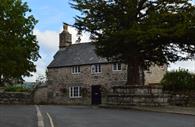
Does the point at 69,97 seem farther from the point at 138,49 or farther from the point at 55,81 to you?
the point at 138,49

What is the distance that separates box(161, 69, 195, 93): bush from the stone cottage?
43.5 ft

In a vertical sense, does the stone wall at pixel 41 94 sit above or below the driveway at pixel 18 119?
above

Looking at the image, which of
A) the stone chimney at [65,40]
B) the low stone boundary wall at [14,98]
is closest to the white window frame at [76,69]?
the stone chimney at [65,40]

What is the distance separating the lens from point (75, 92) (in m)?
62.1

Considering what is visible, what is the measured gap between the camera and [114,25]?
37594 millimetres

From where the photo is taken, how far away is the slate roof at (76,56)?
61.8 m

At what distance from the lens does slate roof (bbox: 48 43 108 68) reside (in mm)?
61756

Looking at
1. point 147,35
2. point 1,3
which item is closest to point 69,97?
Result: point 1,3

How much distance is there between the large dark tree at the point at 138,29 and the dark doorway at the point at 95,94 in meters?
19.0

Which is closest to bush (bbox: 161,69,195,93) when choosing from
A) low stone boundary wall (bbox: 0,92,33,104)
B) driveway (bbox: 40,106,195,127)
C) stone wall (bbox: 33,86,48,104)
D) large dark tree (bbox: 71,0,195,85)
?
large dark tree (bbox: 71,0,195,85)

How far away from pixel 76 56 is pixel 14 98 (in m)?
15.3

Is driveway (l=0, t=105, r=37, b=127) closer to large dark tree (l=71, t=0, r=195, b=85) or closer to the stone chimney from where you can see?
large dark tree (l=71, t=0, r=195, b=85)

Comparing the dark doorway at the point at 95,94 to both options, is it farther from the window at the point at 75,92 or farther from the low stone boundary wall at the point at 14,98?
the low stone boundary wall at the point at 14,98

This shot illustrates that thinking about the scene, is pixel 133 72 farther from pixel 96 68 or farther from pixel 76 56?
pixel 76 56
